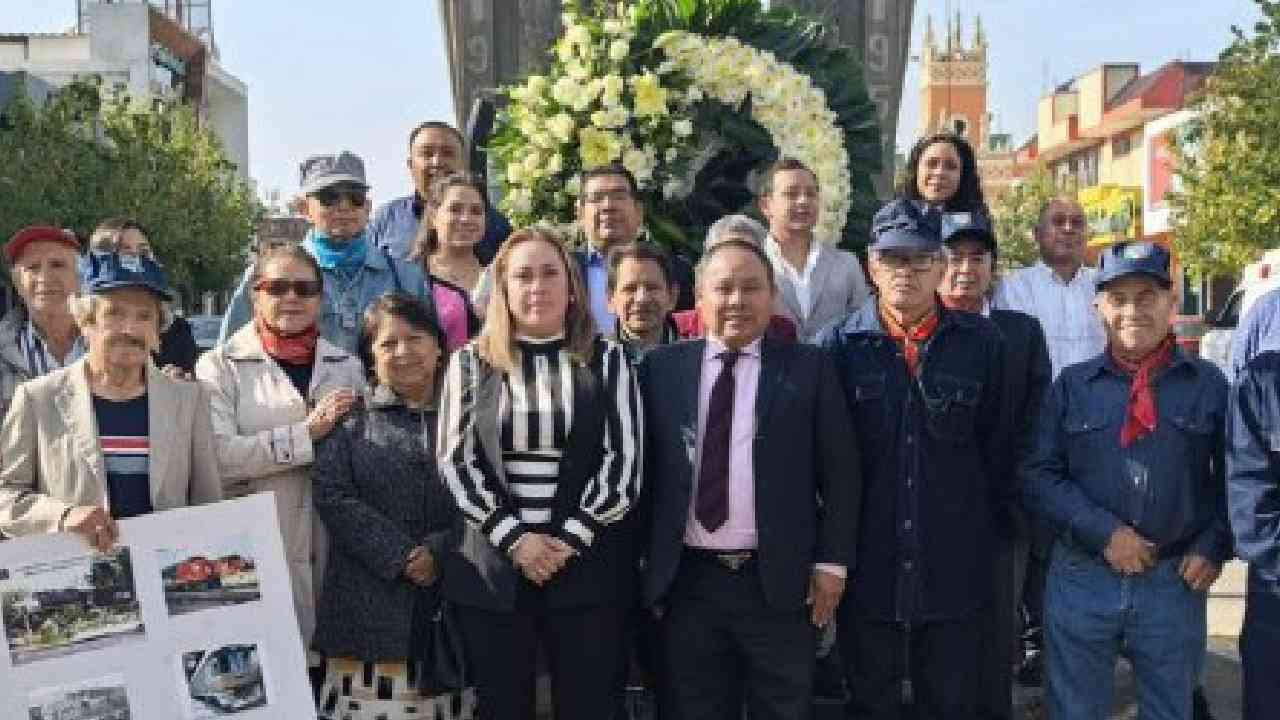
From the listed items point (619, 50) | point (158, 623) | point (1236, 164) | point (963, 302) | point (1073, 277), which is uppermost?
point (1236, 164)

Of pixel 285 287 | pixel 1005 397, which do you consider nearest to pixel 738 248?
pixel 1005 397

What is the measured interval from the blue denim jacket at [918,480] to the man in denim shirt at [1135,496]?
0.25 metres

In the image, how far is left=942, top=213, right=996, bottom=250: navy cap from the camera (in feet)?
15.1

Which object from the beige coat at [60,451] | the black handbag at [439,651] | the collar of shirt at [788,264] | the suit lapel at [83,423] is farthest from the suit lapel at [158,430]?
the collar of shirt at [788,264]

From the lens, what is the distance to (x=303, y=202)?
16.3ft

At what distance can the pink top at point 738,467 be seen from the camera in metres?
3.88

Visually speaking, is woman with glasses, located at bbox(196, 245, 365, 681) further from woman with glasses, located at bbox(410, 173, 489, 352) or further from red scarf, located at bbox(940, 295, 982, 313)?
red scarf, located at bbox(940, 295, 982, 313)

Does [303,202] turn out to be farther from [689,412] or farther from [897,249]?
[897,249]

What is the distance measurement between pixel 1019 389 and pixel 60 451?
9.13 feet

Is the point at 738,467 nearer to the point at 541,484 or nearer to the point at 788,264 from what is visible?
the point at 541,484

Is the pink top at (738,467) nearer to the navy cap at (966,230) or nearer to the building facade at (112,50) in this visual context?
the navy cap at (966,230)

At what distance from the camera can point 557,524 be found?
381 centimetres

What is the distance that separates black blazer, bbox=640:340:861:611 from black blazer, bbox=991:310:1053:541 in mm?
618

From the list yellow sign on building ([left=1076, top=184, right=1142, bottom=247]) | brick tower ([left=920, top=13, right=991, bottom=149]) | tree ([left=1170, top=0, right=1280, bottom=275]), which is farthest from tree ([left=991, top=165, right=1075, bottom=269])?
brick tower ([left=920, top=13, right=991, bottom=149])
